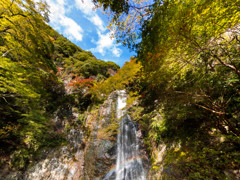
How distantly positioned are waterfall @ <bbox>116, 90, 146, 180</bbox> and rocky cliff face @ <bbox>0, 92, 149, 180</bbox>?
342mm

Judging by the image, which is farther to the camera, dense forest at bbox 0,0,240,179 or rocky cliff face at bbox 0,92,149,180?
Answer: rocky cliff face at bbox 0,92,149,180

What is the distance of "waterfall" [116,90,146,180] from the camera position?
5829mm

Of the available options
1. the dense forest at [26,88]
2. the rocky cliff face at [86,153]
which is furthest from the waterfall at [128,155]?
the dense forest at [26,88]

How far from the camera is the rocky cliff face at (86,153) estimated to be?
6559 millimetres

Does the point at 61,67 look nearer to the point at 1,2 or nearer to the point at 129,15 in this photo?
the point at 1,2

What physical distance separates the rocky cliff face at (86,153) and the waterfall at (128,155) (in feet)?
1.12

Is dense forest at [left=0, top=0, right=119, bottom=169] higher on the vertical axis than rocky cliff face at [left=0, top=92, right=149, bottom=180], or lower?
higher

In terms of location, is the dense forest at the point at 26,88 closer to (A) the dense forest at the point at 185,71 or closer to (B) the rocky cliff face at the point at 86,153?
(A) the dense forest at the point at 185,71

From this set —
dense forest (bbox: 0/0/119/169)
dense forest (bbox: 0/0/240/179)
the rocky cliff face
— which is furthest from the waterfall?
dense forest (bbox: 0/0/119/169)

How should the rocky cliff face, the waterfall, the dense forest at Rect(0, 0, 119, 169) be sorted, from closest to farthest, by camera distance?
1. the dense forest at Rect(0, 0, 119, 169)
2. the waterfall
3. the rocky cliff face

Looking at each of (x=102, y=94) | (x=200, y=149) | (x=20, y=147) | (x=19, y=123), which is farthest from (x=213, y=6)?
(x=20, y=147)

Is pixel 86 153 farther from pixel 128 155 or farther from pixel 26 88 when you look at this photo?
pixel 26 88

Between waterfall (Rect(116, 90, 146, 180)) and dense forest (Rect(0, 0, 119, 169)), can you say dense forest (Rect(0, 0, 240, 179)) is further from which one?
waterfall (Rect(116, 90, 146, 180))

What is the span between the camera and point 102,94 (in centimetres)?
1154
